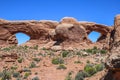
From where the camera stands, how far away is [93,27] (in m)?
45.0

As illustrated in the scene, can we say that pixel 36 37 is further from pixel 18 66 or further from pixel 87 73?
pixel 87 73

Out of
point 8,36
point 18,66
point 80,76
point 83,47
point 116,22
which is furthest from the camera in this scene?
point 8,36

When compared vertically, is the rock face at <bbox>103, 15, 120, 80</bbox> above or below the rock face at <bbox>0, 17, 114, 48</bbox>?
below

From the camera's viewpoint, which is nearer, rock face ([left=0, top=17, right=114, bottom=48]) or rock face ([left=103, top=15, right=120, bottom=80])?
rock face ([left=103, top=15, right=120, bottom=80])

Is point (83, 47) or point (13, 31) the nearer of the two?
point (83, 47)

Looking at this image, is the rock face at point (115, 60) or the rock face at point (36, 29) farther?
the rock face at point (36, 29)

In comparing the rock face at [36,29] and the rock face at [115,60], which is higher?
the rock face at [36,29]

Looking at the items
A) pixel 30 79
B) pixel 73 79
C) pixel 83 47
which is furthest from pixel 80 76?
pixel 83 47

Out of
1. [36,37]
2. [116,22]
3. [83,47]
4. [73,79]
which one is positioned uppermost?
[36,37]

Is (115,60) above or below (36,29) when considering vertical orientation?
below

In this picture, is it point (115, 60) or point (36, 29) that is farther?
point (36, 29)

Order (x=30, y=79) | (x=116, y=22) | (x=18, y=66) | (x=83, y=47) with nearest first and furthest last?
(x=116, y=22)
(x=30, y=79)
(x=18, y=66)
(x=83, y=47)

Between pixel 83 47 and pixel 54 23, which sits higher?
pixel 54 23

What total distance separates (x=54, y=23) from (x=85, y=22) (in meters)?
4.83
